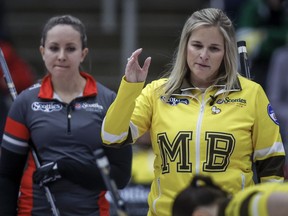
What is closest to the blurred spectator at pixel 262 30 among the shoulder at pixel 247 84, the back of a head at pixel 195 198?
the shoulder at pixel 247 84

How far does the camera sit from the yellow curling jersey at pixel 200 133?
15.7 ft

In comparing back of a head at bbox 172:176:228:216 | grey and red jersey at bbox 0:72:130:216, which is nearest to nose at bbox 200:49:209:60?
grey and red jersey at bbox 0:72:130:216

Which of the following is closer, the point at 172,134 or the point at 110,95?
the point at 172,134

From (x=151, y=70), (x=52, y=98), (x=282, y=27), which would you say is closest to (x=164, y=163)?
(x=52, y=98)

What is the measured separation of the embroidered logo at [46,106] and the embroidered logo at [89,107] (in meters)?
0.10

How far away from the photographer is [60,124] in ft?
17.5

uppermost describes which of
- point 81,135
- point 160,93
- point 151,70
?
point 160,93

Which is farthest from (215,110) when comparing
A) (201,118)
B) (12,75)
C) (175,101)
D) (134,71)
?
(12,75)

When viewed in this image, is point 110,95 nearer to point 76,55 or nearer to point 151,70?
point 76,55

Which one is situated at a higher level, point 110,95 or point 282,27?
point 110,95

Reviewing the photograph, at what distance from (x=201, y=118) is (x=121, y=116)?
1.36 feet

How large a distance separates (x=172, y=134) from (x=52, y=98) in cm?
93

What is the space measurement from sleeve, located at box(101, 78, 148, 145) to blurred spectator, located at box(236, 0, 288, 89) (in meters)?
5.26

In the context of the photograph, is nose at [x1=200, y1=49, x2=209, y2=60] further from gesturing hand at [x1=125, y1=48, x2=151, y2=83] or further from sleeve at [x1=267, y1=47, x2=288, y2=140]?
sleeve at [x1=267, y1=47, x2=288, y2=140]
